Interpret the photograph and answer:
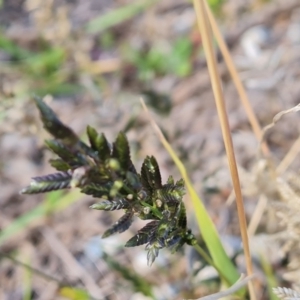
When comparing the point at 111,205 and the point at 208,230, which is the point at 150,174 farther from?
the point at 208,230

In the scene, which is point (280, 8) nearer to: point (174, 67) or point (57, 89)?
point (174, 67)

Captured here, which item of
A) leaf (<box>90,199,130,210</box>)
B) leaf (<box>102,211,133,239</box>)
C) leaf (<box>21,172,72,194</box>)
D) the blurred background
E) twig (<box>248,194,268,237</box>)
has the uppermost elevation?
the blurred background

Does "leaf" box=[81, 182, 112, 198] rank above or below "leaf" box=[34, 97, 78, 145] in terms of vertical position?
below

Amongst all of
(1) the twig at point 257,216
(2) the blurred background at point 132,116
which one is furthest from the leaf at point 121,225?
(1) the twig at point 257,216

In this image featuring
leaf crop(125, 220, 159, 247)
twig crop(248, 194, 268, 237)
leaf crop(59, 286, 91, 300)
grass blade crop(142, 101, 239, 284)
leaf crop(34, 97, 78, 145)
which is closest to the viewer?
leaf crop(34, 97, 78, 145)

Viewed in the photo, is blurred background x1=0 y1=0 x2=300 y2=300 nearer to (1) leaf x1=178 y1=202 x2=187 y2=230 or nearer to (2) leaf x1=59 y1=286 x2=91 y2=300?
(2) leaf x1=59 y1=286 x2=91 y2=300

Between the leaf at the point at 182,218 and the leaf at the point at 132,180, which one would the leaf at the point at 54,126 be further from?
the leaf at the point at 182,218

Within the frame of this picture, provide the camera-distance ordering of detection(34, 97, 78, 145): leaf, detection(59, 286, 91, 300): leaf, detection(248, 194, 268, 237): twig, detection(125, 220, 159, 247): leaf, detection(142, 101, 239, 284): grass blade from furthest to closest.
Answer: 1. detection(248, 194, 268, 237): twig
2. detection(59, 286, 91, 300): leaf
3. detection(142, 101, 239, 284): grass blade
4. detection(125, 220, 159, 247): leaf
5. detection(34, 97, 78, 145): leaf

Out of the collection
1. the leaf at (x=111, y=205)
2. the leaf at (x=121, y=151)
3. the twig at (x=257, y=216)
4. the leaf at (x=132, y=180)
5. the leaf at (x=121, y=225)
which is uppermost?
the twig at (x=257, y=216)

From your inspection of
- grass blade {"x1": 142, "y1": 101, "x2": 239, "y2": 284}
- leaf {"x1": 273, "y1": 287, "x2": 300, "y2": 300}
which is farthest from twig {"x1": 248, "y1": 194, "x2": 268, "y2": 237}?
leaf {"x1": 273, "y1": 287, "x2": 300, "y2": 300}
